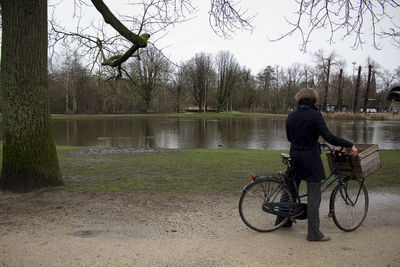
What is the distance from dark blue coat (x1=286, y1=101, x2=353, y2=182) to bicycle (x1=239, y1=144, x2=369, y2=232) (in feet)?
0.52

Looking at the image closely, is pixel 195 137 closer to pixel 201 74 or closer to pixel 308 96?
pixel 308 96

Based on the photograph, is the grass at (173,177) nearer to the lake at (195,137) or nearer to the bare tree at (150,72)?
the bare tree at (150,72)

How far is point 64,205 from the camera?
5.09 metres

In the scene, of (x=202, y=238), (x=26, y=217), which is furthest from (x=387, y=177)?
(x=26, y=217)

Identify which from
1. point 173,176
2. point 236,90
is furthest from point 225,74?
point 173,176

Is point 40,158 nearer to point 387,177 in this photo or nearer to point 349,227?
point 349,227

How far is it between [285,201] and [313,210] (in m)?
0.37

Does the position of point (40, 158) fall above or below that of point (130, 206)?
above

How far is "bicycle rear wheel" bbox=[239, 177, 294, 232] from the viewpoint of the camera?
151 inches

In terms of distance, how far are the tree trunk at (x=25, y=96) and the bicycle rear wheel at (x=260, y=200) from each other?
13.0 feet

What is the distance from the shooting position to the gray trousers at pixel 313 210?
3.76 m

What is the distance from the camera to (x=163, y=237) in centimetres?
383

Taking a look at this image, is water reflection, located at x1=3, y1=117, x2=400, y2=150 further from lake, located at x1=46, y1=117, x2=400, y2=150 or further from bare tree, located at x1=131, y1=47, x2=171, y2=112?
bare tree, located at x1=131, y1=47, x2=171, y2=112

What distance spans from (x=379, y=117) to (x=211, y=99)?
38975mm
